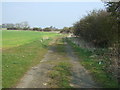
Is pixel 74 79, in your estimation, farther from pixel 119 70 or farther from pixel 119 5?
pixel 119 5

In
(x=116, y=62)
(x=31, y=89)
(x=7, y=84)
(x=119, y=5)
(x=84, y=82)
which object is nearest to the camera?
(x=31, y=89)

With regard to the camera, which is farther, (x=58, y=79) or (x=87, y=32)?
(x=87, y=32)

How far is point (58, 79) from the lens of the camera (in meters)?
10.1

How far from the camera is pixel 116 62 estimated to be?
11602 millimetres

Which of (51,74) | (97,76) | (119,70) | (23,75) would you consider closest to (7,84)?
(23,75)

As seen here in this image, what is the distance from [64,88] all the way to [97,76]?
9.23 feet

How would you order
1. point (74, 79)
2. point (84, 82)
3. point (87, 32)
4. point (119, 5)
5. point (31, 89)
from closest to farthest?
point (31, 89) < point (84, 82) < point (74, 79) < point (119, 5) < point (87, 32)

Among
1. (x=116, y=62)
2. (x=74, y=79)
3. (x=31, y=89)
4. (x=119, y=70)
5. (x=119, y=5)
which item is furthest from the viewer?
(x=119, y=5)

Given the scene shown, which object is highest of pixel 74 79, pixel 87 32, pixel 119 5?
pixel 119 5

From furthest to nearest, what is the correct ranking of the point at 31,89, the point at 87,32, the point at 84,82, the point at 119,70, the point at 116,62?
the point at 87,32, the point at 116,62, the point at 119,70, the point at 84,82, the point at 31,89

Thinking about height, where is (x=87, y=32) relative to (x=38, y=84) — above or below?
above

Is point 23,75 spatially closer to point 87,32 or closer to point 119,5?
point 119,5

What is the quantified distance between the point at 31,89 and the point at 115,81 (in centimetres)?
399

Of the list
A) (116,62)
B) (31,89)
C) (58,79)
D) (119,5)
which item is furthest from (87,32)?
(31,89)
